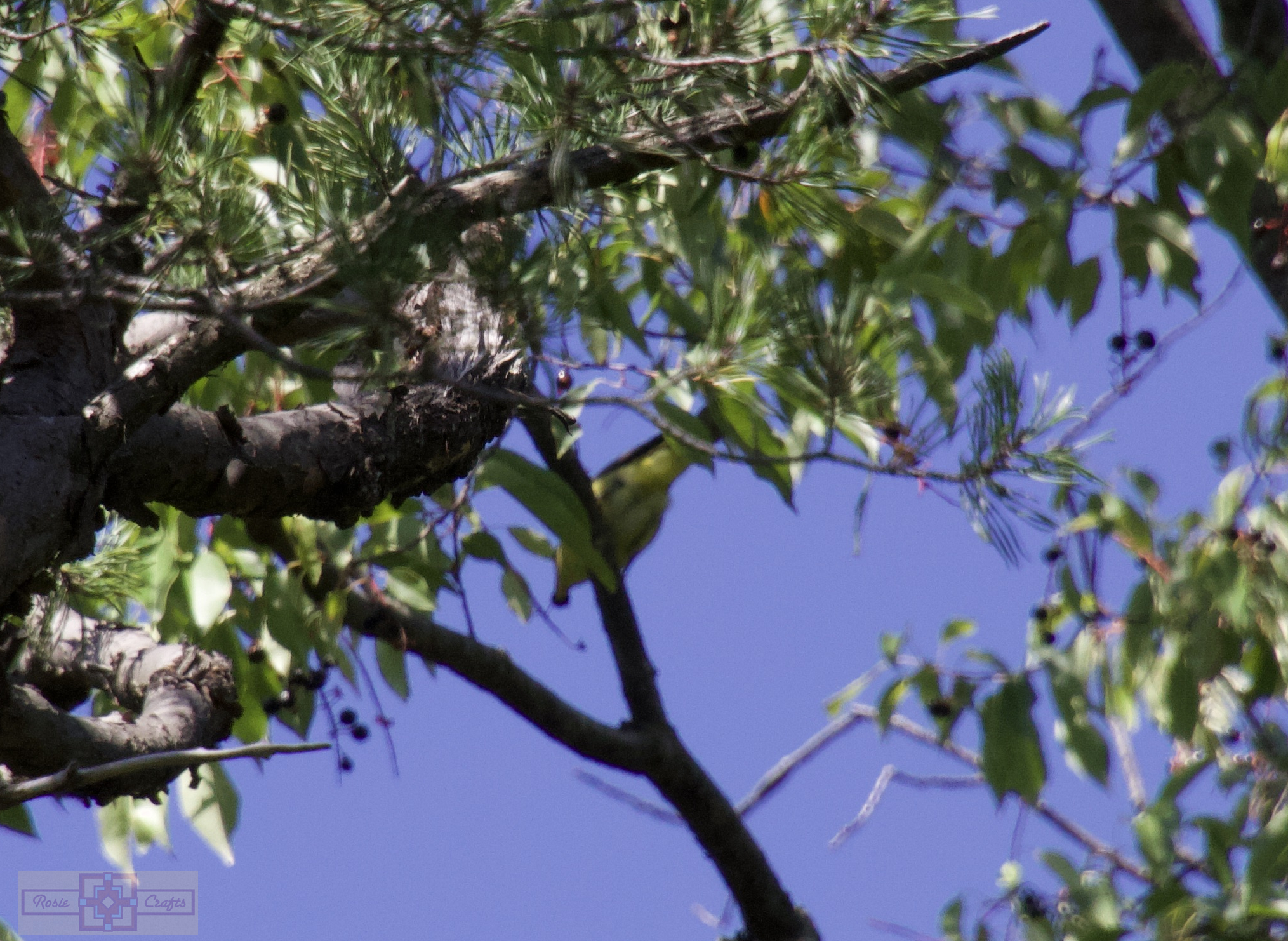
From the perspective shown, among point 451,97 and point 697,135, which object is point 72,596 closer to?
point 451,97

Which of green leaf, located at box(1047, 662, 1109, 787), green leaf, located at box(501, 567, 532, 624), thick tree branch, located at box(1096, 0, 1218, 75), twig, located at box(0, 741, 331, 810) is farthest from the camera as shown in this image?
thick tree branch, located at box(1096, 0, 1218, 75)

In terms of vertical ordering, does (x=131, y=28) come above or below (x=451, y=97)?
above

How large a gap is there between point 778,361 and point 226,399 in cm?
128

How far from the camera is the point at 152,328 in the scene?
1.33m

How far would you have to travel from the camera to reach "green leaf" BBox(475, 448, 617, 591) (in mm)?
1817

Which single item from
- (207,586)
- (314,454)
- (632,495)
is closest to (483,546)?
(207,586)

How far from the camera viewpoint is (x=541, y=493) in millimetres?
1820

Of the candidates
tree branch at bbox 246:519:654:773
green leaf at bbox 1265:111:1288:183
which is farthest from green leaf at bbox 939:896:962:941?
green leaf at bbox 1265:111:1288:183

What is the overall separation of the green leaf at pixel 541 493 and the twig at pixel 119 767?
3.09 ft

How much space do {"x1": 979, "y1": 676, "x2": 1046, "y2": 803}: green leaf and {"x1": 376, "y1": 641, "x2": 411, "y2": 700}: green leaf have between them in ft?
3.72

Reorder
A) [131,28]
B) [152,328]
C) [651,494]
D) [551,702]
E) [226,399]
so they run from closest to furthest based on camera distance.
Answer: [152,328]
[131,28]
[226,399]
[551,702]
[651,494]

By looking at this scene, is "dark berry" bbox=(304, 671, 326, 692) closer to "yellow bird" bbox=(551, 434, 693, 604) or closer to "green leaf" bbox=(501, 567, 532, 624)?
"green leaf" bbox=(501, 567, 532, 624)

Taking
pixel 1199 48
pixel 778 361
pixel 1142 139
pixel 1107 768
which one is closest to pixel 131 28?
pixel 778 361

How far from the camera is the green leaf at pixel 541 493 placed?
5.96 feet
